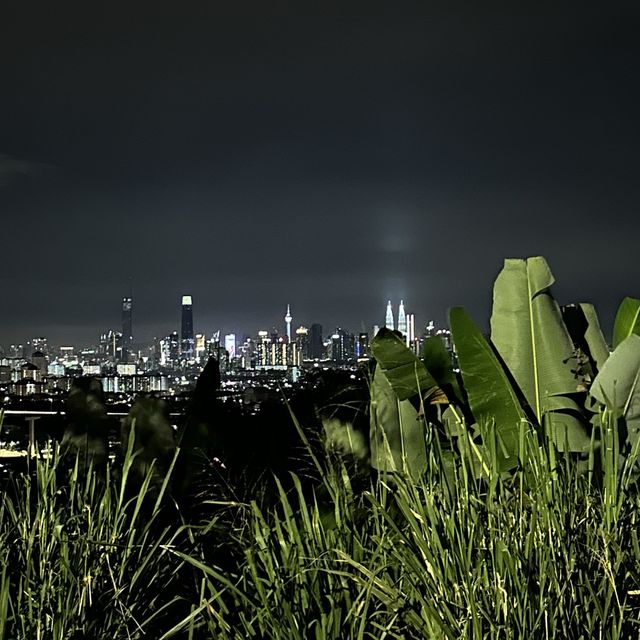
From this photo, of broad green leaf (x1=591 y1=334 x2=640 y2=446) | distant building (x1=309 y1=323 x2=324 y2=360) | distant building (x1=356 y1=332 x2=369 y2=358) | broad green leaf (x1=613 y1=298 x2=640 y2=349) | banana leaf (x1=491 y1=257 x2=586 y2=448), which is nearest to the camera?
broad green leaf (x1=591 y1=334 x2=640 y2=446)

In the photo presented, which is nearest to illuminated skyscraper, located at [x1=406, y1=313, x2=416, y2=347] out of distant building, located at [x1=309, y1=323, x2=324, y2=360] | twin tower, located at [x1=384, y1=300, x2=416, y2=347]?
twin tower, located at [x1=384, y1=300, x2=416, y2=347]

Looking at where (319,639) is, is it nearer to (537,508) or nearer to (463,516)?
(463,516)

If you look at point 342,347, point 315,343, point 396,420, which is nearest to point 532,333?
point 396,420

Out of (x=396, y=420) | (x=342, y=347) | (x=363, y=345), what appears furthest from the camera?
(x=342, y=347)

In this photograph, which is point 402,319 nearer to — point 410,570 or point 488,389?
point 488,389

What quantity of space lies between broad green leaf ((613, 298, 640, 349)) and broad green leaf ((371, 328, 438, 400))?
1076 millimetres

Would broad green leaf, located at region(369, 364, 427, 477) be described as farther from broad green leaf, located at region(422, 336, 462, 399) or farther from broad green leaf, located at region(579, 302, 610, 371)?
broad green leaf, located at region(579, 302, 610, 371)

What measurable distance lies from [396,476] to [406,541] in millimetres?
197

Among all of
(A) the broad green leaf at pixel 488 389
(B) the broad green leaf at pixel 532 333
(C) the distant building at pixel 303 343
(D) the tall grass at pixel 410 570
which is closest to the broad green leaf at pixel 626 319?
(B) the broad green leaf at pixel 532 333

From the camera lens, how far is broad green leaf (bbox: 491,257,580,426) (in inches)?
158

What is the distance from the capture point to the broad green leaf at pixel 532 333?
158 inches

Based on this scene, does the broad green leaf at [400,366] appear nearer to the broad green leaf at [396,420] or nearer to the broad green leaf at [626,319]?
the broad green leaf at [396,420]

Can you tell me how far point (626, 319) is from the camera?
4375 mm

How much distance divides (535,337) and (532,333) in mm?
23
